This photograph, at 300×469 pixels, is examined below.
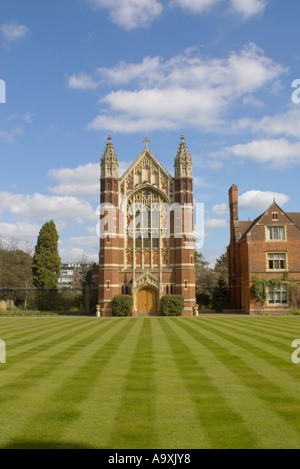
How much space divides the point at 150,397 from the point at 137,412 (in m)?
0.92

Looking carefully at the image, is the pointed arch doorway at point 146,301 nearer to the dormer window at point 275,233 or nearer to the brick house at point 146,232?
the brick house at point 146,232

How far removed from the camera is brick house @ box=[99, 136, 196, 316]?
39.6m

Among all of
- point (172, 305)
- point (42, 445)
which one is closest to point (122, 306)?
point (172, 305)

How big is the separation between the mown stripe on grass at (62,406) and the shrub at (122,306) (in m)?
25.8

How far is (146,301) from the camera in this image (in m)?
40.0

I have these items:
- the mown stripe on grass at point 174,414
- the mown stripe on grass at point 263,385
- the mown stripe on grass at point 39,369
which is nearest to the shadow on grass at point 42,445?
the mown stripe on grass at point 174,414

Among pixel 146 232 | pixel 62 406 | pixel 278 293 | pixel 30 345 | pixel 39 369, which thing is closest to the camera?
pixel 62 406

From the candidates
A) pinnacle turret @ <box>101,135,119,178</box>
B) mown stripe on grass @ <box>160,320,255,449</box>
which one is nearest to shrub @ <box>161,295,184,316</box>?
pinnacle turret @ <box>101,135,119,178</box>

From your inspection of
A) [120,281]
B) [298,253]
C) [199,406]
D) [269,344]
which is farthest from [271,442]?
[298,253]

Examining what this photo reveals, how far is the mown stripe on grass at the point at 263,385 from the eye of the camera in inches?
255

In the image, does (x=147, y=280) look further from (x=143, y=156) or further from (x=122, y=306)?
(x=143, y=156)

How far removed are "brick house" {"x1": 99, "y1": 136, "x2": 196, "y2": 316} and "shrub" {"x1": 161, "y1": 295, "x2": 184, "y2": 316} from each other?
1.11 metres

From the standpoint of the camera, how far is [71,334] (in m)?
18.4

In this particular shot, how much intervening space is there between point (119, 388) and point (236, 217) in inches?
1618
